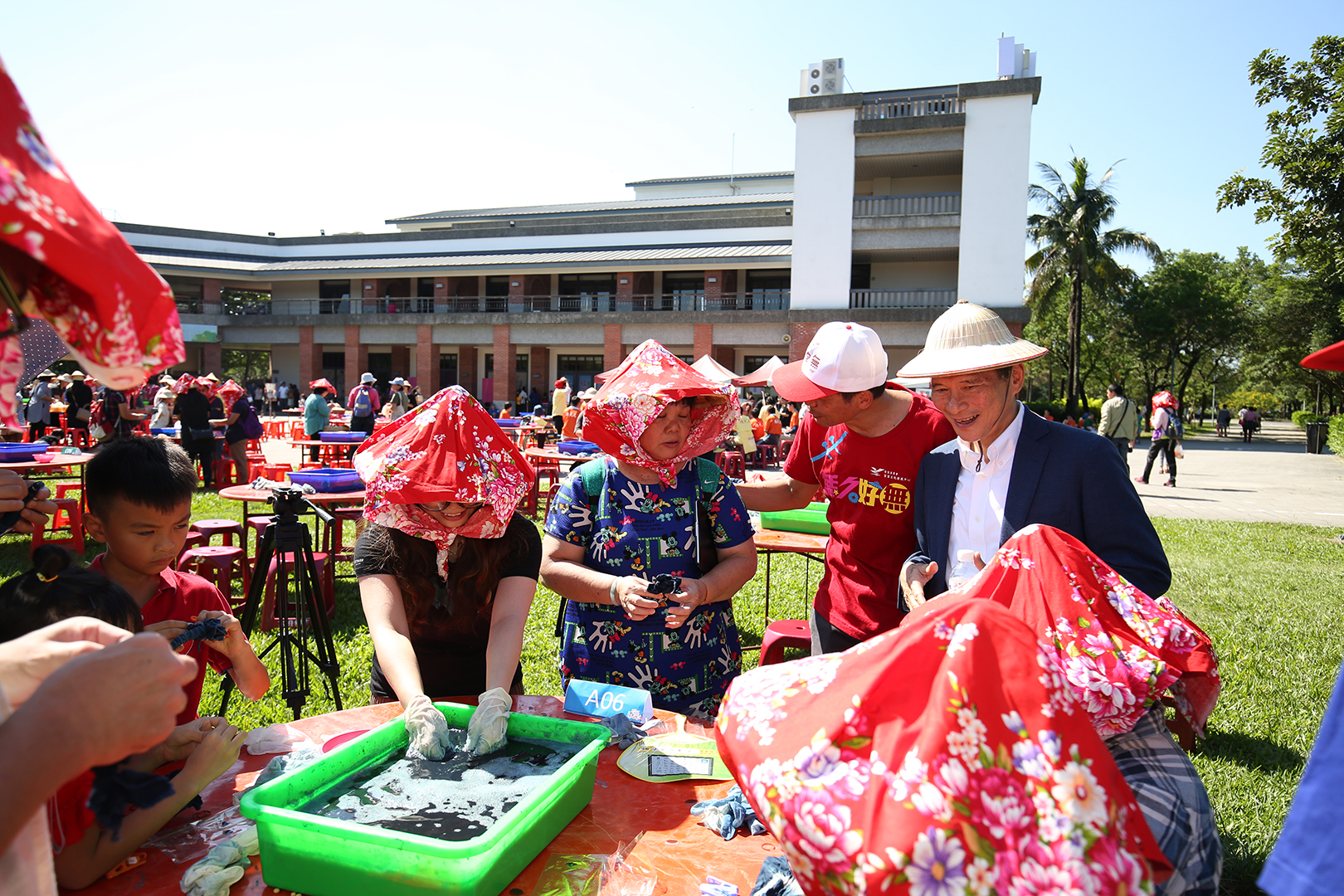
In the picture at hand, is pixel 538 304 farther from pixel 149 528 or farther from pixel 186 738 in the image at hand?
pixel 186 738

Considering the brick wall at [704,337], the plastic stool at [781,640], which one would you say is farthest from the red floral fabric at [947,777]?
the brick wall at [704,337]

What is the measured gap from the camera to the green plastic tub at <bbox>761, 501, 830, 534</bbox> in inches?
205

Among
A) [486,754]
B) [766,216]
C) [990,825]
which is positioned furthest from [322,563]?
[766,216]

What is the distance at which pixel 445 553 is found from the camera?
231cm

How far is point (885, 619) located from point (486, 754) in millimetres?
1629

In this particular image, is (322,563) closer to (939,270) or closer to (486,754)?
(486,754)

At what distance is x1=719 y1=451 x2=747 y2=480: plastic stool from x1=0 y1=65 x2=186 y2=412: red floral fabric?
1298 cm

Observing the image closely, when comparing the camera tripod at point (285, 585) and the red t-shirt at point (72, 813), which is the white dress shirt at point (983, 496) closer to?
the red t-shirt at point (72, 813)

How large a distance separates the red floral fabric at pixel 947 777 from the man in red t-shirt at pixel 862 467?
1.67 meters

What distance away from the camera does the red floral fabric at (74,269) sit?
0.72 metres

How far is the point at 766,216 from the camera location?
3119cm

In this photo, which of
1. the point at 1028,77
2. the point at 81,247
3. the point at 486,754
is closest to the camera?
the point at 81,247

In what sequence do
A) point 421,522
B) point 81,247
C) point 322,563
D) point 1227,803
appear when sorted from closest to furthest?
point 81,247 < point 421,522 < point 1227,803 < point 322,563

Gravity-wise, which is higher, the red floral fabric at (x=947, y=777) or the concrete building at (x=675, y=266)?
the concrete building at (x=675, y=266)
